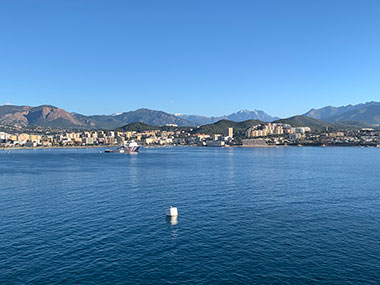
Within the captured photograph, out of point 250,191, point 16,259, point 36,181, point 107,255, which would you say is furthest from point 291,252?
point 36,181

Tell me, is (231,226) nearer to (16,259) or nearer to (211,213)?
(211,213)

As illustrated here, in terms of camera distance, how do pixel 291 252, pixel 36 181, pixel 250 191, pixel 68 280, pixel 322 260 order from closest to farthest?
pixel 68 280, pixel 322 260, pixel 291 252, pixel 250 191, pixel 36 181

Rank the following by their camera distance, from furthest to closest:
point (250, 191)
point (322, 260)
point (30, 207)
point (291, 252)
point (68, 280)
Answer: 1. point (250, 191)
2. point (30, 207)
3. point (291, 252)
4. point (322, 260)
5. point (68, 280)

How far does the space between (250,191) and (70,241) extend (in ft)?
124

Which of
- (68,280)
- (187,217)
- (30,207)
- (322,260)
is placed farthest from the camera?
(30,207)

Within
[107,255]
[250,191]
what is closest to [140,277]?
[107,255]

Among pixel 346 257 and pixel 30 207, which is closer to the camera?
pixel 346 257

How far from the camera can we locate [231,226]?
37031mm

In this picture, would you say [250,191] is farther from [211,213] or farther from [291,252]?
[291,252]

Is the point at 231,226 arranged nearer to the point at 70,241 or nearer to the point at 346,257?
the point at 346,257

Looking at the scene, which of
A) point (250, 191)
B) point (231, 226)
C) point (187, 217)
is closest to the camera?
point (231, 226)

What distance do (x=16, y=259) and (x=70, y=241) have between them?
5358 mm

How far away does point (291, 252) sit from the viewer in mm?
28688

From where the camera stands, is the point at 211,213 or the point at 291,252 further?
the point at 211,213
